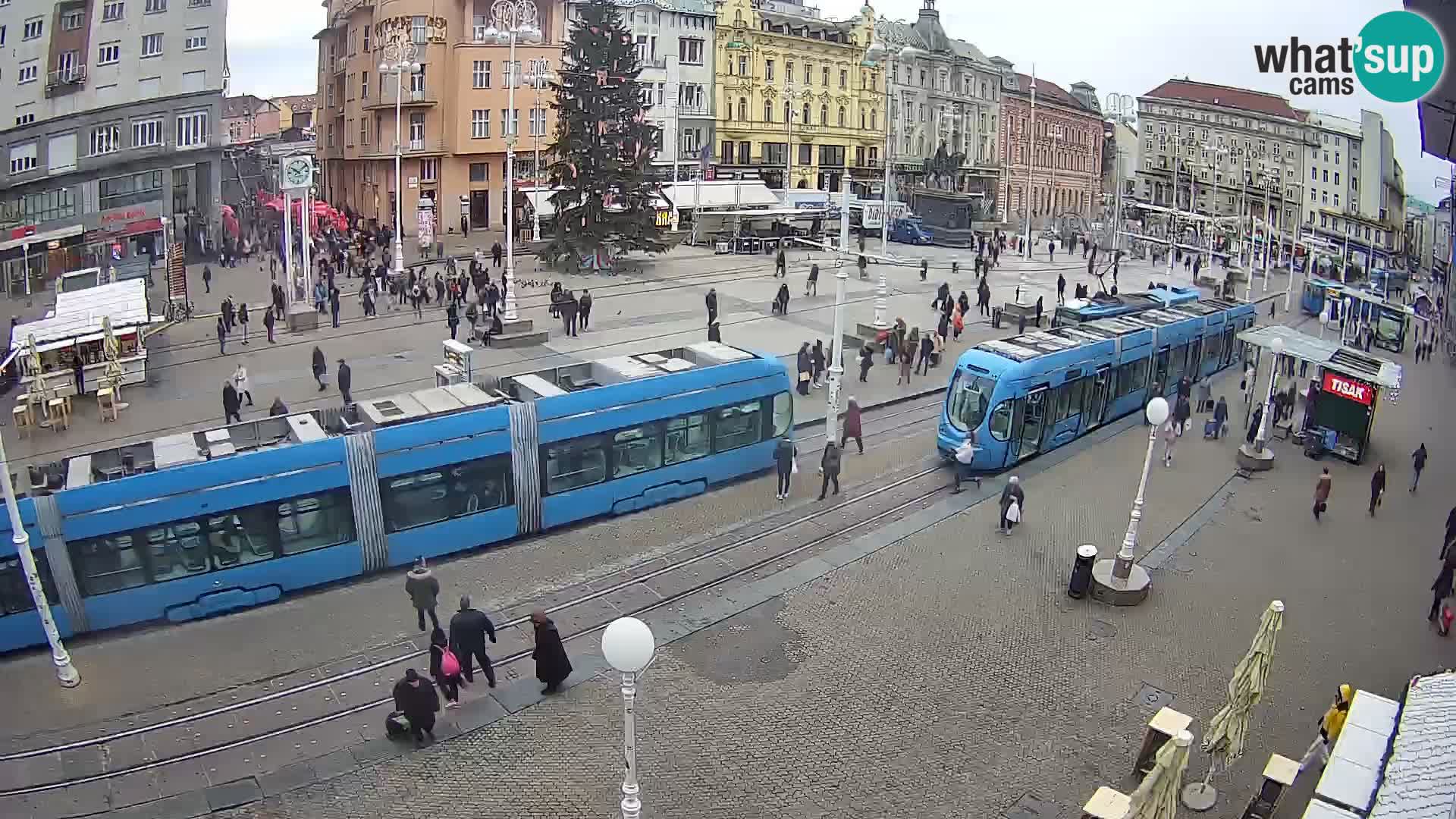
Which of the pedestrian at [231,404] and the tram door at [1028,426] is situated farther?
the pedestrian at [231,404]

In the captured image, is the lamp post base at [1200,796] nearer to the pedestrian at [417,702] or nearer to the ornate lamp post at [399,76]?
the pedestrian at [417,702]

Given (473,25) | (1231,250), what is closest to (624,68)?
(473,25)

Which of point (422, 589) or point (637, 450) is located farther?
point (637, 450)

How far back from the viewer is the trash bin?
52.1 ft

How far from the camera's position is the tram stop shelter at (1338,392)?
23.6m

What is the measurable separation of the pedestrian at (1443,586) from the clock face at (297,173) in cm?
2995

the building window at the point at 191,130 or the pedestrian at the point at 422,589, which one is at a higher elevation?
the building window at the point at 191,130

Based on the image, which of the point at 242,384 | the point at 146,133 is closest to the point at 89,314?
the point at 242,384

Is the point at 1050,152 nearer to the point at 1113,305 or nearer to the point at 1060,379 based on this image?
the point at 1113,305

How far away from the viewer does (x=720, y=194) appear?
190ft

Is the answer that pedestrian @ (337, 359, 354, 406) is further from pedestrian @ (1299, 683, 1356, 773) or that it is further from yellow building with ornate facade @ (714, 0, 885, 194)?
yellow building with ornate facade @ (714, 0, 885, 194)

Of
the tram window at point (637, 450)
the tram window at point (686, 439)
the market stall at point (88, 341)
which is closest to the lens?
the tram window at point (637, 450)

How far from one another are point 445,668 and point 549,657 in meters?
1.12

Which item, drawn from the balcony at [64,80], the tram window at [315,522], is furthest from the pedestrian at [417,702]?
the balcony at [64,80]
